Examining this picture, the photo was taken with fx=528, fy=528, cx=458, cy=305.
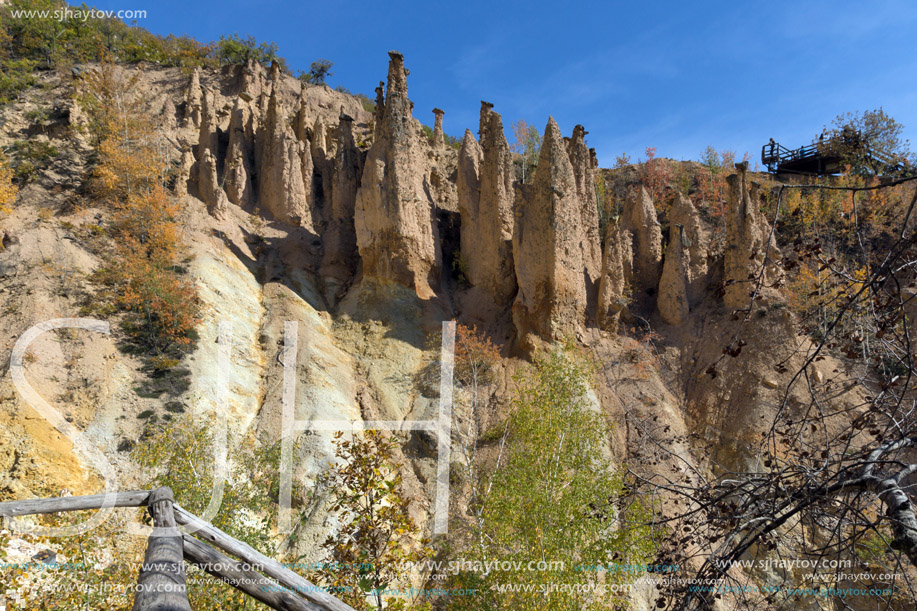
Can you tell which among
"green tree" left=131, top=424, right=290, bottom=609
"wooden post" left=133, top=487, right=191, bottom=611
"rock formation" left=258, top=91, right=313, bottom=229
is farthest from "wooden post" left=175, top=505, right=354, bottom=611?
"rock formation" left=258, top=91, right=313, bottom=229

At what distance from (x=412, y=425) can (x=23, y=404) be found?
11.2 m

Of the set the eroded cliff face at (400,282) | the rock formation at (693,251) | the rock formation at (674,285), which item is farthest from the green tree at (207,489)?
the rock formation at (693,251)

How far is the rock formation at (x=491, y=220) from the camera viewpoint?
2478cm

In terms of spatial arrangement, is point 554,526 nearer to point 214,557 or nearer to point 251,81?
point 214,557

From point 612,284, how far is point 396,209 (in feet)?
33.5

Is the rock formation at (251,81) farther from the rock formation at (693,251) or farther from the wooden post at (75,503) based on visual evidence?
the wooden post at (75,503)

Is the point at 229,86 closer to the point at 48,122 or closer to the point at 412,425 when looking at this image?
the point at 48,122

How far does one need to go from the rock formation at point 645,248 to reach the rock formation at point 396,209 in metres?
9.53

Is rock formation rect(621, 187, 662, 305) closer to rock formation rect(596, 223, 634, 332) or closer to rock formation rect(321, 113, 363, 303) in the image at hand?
rock formation rect(596, 223, 634, 332)

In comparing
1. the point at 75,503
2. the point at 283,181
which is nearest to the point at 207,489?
the point at 75,503

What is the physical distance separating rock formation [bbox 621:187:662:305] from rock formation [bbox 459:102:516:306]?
19.4 ft

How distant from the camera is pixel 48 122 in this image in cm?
2703

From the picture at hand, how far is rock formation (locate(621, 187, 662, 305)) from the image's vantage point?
25.0 metres

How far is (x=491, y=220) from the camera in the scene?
25.3 m
